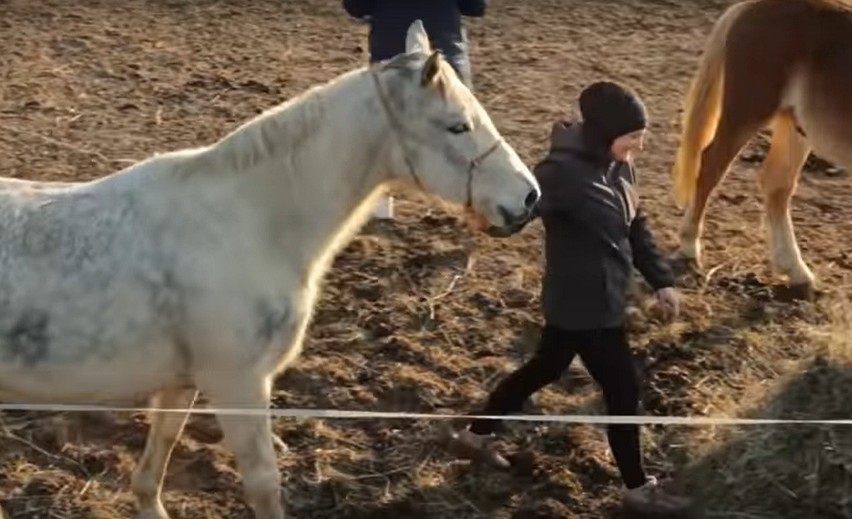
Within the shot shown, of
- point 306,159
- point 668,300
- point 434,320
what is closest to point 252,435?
point 306,159

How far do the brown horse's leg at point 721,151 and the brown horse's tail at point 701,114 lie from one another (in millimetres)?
58

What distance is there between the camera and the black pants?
401 cm

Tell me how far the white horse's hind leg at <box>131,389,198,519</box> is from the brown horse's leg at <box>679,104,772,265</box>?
8.75 ft

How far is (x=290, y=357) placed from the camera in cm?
370

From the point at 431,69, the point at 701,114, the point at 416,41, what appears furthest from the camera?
the point at 701,114

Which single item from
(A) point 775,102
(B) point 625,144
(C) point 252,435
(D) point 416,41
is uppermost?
(D) point 416,41

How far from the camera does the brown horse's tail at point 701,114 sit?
19.1 ft

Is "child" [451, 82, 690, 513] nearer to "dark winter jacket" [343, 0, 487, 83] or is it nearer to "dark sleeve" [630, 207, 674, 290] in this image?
"dark sleeve" [630, 207, 674, 290]

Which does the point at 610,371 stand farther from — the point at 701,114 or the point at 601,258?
the point at 701,114

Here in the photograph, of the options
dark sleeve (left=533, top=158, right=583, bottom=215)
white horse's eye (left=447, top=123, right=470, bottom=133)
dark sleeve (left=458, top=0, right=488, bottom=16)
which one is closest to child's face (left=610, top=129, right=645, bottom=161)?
dark sleeve (left=533, top=158, right=583, bottom=215)

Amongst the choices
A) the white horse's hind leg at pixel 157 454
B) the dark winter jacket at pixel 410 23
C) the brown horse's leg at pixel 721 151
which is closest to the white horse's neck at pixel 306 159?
the white horse's hind leg at pixel 157 454

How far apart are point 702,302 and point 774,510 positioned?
1639mm

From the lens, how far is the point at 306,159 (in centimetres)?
364

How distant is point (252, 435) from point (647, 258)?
1235 millimetres
